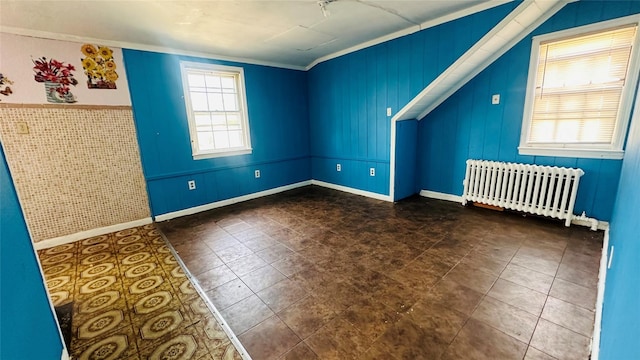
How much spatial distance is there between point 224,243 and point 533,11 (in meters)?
4.21

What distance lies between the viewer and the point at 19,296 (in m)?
1.08

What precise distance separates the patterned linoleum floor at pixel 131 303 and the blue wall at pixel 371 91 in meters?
3.18

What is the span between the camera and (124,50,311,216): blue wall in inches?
140

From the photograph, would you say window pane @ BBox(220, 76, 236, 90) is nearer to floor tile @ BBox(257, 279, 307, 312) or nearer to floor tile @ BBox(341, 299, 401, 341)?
floor tile @ BBox(257, 279, 307, 312)

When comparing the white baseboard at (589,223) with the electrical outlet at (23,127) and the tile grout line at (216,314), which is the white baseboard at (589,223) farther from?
the electrical outlet at (23,127)

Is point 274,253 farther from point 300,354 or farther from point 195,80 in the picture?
point 195,80

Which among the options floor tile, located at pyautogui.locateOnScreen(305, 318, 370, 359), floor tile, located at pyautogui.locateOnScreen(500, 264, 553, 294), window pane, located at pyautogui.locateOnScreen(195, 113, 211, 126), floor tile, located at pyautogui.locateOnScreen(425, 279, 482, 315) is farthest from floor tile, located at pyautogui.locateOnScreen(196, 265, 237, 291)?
window pane, located at pyautogui.locateOnScreen(195, 113, 211, 126)

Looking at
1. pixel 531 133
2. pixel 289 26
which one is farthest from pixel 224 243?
pixel 531 133

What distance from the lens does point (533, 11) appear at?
106 inches

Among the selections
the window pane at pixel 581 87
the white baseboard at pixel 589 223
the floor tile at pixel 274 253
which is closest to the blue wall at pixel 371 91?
the window pane at pixel 581 87

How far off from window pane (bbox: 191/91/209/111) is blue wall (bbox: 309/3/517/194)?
208 centimetres

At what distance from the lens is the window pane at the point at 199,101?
3.99 m

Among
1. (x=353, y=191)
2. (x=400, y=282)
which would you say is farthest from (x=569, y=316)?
(x=353, y=191)

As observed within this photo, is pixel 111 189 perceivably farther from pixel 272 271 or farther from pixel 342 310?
pixel 342 310
